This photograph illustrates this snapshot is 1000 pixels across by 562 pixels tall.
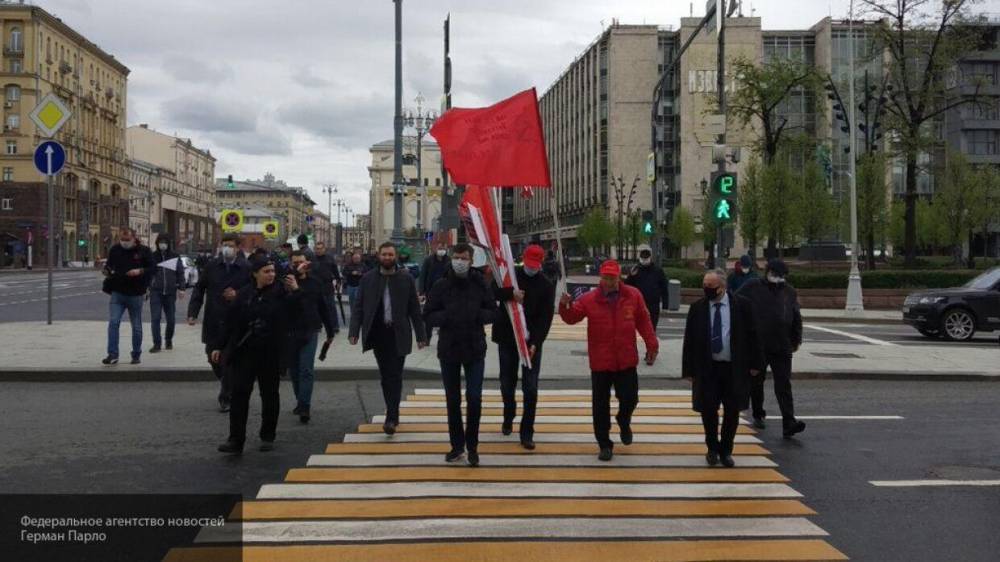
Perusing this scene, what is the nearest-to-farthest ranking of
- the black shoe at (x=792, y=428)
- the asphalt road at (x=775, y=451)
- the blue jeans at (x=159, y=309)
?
the asphalt road at (x=775, y=451) < the black shoe at (x=792, y=428) < the blue jeans at (x=159, y=309)

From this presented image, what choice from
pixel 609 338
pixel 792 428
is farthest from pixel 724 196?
pixel 609 338

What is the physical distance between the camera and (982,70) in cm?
8012

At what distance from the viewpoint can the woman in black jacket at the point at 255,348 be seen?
25.8 feet

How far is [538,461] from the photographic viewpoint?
24.8 feet

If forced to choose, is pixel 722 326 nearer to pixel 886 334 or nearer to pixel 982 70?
pixel 886 334

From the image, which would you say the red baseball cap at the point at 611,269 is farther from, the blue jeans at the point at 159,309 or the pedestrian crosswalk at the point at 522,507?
the blue jeans at the point at 159,309

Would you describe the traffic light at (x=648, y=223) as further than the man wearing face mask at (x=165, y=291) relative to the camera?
Yes

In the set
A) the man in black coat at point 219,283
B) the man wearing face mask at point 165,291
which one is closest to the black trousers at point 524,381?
the man in black coat at point 219,283

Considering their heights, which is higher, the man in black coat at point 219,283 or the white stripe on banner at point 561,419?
the man in black coat at point 219,283

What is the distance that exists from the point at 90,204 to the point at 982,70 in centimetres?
9113

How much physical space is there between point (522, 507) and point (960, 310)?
17.0 meters

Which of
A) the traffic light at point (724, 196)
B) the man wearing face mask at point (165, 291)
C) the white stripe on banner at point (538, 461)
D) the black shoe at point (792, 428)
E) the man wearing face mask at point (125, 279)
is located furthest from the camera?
the traffic light at point (724, 196)

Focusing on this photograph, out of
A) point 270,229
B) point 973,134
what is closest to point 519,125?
point 270,229

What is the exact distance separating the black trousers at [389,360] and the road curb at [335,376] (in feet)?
13.1
